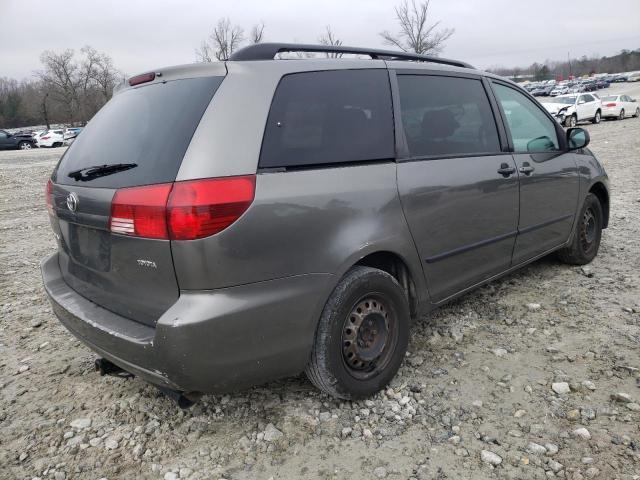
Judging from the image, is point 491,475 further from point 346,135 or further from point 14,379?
point 14,379

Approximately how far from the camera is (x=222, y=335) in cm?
210

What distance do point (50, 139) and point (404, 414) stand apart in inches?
1539

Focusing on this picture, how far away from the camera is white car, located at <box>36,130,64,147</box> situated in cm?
3534

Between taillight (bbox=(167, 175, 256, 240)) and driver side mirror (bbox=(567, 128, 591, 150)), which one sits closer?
taillight (bbox=(167, 175, 256, 240))

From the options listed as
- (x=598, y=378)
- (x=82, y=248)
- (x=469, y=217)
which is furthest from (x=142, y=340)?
(x=598, y=378)

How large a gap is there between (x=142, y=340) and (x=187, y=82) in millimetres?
1199

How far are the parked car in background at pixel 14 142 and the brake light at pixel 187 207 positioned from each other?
35.8 meters

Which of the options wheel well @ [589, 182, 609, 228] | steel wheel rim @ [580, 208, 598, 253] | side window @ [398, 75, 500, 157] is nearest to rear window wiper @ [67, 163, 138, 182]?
side window @ [398, 75, 500, 157]

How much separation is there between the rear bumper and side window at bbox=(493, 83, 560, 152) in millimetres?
2224

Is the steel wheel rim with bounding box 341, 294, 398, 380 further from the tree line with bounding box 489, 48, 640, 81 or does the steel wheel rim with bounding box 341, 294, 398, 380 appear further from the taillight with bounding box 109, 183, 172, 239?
the tree line with bounding box 489, 48, 640, 81

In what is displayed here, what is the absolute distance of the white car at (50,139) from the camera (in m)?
35.3

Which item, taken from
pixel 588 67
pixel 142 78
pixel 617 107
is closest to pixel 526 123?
pixel 142 78

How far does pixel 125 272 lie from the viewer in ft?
7.50

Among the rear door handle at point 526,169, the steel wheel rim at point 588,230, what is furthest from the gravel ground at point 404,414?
the rear door handle at point 526,169
